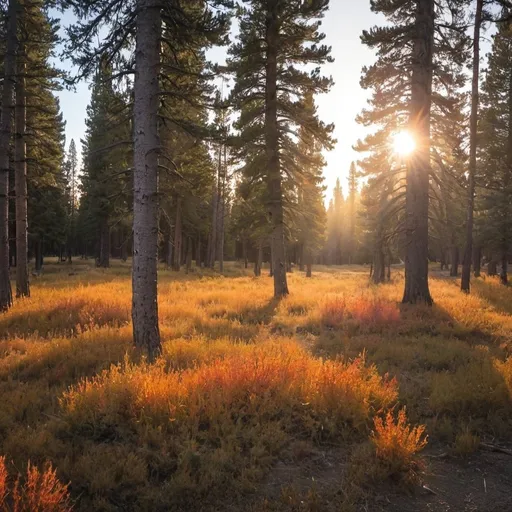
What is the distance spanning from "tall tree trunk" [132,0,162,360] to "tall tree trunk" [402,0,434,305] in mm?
9208

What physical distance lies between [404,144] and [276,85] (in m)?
5.68

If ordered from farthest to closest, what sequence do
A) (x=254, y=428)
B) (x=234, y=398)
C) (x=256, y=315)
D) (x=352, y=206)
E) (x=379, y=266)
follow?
(x=352, y=206)
(x=379, y=266)
(x=256, y=315)
(x=234, y=398)
(x=254, y=428)

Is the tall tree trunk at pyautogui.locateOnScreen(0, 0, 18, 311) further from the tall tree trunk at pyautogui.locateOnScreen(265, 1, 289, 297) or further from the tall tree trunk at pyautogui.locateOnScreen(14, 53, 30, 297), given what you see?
Result: the tall tree trunk at pyautogui.locateOnScreen(265, 1, 289, 297)

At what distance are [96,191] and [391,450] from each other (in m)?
31.0

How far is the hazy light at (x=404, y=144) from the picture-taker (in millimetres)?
12680

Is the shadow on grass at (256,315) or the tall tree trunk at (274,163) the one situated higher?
the tall tree trunk at (274,163)

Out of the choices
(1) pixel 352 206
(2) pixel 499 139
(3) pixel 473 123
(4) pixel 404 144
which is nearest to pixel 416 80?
(4) pixel 404 144

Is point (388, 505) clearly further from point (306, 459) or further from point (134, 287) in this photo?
point (134, 287)

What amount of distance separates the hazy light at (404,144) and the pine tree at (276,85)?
2874mm

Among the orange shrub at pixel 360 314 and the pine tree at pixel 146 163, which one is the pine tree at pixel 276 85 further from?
the pine tree at pixel 146 163

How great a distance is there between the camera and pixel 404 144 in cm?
1355

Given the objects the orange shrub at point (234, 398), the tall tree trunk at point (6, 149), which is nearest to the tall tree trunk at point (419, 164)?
the orange shrub at point (234, 398)

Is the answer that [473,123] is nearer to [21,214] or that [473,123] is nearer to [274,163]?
[274,163]

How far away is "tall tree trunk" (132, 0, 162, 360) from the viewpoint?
264 inches
